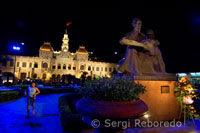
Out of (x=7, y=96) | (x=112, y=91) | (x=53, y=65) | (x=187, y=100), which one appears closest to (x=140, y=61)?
(x=187, y=100)

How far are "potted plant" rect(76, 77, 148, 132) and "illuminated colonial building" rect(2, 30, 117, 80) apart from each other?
48.9 m

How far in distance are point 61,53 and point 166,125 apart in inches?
2381

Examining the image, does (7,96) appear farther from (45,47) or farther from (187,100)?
(45,47)

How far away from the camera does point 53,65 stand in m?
58.6

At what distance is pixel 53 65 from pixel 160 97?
191 feet

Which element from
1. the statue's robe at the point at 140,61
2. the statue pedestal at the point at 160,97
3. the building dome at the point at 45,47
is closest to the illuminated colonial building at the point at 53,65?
the building dome at the point at 45,47

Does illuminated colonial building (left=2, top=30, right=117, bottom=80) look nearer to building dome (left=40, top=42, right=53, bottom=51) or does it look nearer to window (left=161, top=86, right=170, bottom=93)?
building dome (left=40, top=42, right=53, bottom=51)

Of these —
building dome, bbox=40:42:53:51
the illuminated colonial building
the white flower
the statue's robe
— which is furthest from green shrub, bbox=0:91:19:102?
building dome, bbox=40:42:53:51

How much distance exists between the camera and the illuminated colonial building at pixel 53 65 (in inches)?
2046

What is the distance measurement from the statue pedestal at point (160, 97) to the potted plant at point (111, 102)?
246 centimetres

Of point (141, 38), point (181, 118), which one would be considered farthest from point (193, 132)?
point (141, 38)

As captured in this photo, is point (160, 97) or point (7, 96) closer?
point (160, 97)

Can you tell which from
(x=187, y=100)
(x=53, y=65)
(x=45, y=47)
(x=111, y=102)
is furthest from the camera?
(x=45, y=47)

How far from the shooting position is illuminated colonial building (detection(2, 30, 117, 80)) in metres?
52.0
